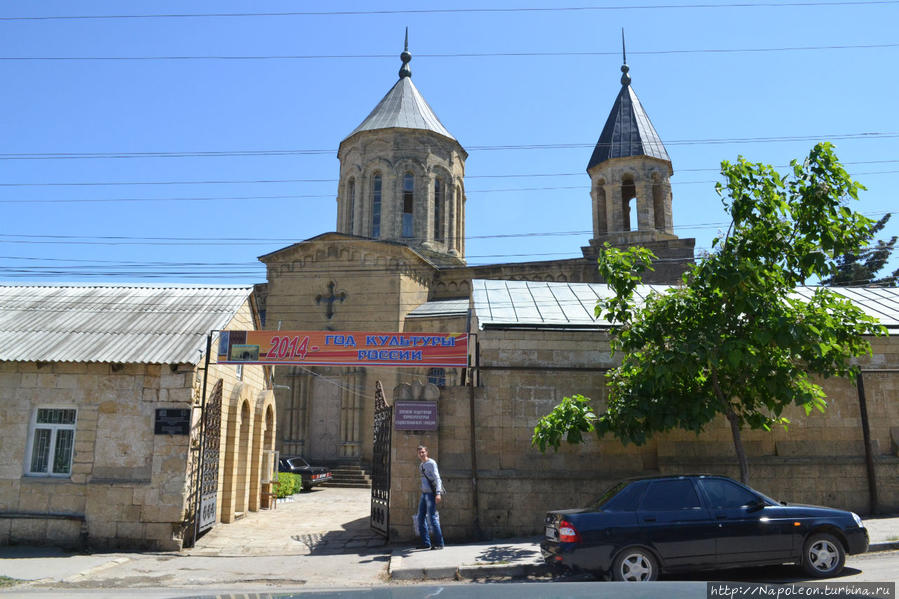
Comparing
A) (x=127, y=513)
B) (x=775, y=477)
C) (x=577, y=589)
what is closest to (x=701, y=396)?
(x=775, y=477)

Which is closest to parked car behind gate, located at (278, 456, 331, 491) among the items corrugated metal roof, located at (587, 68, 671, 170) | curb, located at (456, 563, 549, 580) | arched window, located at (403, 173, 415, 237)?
arched window, located at (403, 173, 415, 237)

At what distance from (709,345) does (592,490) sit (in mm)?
3652

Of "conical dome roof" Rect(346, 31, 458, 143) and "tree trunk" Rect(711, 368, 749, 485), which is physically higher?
"conical dome roof" Rect(346, 31, 458, 143)

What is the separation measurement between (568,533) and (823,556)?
A: 3.07 m

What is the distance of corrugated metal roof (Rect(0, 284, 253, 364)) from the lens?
1196cm

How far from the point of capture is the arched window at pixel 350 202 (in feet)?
99.4

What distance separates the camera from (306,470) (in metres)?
21.7

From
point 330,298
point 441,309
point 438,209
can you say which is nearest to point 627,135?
point 438,209

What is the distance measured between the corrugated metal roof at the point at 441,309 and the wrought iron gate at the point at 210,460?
41.8 ft

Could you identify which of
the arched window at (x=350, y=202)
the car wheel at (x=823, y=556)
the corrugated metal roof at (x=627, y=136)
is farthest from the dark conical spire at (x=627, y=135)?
the car wheel at (x=823, y=556)

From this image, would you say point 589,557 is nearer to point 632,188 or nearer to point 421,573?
point 421,573

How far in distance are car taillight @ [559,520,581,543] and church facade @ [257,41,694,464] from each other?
594 inches

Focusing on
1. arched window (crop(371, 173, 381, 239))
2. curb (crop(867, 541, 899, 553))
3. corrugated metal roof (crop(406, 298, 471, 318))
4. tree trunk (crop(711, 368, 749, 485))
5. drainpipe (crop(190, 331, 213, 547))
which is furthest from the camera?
arched window (crop(371, 173, 381, 239))

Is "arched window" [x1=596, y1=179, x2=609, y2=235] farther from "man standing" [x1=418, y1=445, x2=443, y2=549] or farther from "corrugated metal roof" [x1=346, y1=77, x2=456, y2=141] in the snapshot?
"man standing" [x1=418, y1=445, x2=443, y2=549]
